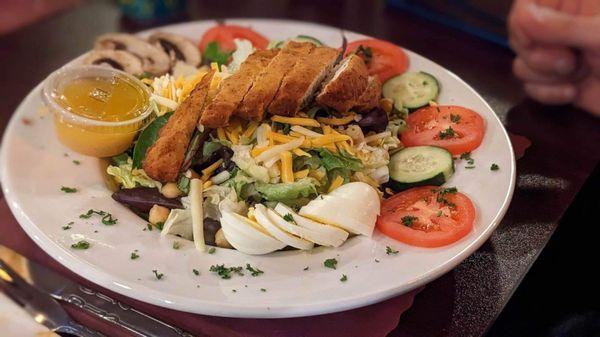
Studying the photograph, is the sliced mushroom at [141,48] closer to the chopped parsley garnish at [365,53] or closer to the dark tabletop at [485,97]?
the dark tabletop at [485,97]

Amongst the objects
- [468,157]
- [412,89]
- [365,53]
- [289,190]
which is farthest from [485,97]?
[289,190]

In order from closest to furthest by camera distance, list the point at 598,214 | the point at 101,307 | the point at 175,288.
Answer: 1. the point at 175,288
2. the point at 101,307
3. the point at 598,214

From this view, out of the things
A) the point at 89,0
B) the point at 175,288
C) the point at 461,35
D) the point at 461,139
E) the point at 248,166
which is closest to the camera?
the point at 175,288

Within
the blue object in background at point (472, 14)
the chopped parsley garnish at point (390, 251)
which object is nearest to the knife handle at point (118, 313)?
the chopped parsley garnish at point (390, 251)

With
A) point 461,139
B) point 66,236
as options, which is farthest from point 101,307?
point 461,139

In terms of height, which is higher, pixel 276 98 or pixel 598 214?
pixel 276 98

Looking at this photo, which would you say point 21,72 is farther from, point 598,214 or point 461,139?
point 598,214
